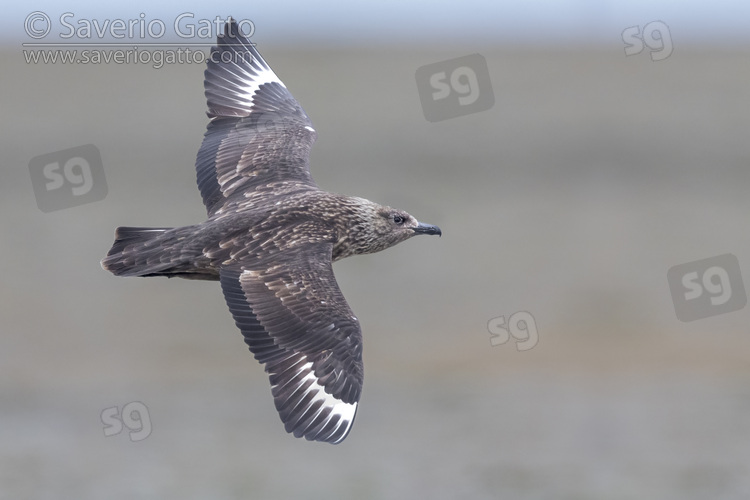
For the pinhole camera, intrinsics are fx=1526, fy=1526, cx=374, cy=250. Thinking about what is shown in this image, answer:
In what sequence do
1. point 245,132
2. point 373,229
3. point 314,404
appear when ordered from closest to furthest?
point 314,404
point 373,229
point 245,132

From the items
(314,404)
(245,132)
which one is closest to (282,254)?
(314,404)

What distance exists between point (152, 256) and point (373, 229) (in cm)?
133

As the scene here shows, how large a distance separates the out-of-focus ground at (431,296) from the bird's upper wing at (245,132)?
4103 millimetres

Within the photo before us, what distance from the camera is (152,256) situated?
313 inches

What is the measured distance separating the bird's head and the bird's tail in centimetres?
82

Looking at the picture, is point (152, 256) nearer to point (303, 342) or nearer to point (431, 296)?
point (303, 342)

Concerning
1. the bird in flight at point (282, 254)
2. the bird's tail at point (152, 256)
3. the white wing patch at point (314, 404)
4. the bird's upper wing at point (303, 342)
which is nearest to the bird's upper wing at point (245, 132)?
the bird in flight at point (282, 254)

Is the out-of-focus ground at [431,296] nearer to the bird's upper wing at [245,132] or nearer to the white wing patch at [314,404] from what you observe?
the bird's upper wing at [245,132]

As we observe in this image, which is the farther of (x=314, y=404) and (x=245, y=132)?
(x=245, y=132)

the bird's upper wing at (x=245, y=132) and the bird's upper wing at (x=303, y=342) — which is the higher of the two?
the bird's upper wing at (x=245, y=132)

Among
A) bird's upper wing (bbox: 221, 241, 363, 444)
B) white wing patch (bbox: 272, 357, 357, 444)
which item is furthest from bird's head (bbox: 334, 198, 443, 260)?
white wing patch (bbox: 272, 357, 357, 444)

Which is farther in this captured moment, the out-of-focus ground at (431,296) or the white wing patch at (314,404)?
the out-of-focus ground at (431,296)

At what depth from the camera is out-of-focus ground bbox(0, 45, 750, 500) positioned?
13.1 m

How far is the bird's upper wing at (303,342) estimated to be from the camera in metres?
7.51
